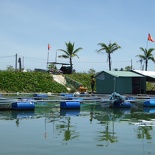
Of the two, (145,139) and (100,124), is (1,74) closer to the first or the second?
(100,124)

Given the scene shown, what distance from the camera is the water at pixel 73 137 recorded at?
27.2ft

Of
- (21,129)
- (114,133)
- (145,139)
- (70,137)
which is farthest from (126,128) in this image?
(21,129)

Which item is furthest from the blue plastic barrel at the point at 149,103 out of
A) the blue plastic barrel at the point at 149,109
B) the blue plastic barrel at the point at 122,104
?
the blue plastic barrel at the point at 122,104

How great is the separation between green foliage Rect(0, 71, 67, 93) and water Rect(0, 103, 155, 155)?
704 inches

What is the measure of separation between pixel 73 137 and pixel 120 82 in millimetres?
18379

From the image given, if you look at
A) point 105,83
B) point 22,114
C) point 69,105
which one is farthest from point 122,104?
point 105,83

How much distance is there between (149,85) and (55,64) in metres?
13.0

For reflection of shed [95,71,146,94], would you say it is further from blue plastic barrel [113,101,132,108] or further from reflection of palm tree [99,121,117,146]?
reflection of palm tree [99,121,117,146]

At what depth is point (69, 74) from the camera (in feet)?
133

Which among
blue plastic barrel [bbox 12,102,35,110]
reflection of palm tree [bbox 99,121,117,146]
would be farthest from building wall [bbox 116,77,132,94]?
reflection of palm tree [bbox 99,121,117,146]

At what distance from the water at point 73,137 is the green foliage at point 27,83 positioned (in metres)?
17.9

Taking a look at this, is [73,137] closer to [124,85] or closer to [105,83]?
[124,85]

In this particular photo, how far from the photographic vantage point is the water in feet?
27.2

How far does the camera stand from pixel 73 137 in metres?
10.0
